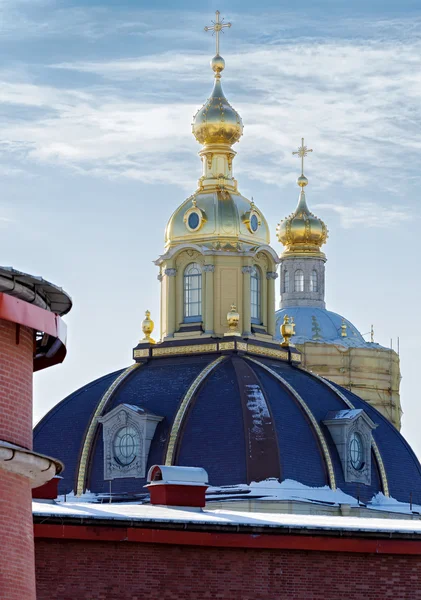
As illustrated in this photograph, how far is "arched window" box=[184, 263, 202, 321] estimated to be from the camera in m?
75.9

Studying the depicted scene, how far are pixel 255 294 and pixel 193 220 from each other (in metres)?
3.58

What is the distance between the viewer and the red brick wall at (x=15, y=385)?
31.0 meters

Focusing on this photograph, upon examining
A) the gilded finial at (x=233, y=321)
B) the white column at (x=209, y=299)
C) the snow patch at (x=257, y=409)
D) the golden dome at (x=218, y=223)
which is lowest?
the snow patch at (x=257, y=409)

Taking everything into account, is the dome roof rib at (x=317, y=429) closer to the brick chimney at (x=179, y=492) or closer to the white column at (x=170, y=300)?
the white column at (x=170, y=300)

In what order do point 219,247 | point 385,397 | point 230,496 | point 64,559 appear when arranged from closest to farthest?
1. point 64,559
2. point 230,496
3. point 219,247
4. point 385,397

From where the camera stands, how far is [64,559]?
1550 inches

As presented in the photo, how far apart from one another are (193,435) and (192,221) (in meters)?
11.7

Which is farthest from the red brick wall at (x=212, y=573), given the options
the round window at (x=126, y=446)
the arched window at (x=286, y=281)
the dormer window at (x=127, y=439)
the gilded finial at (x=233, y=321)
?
the arched window at (x=286, y=281)

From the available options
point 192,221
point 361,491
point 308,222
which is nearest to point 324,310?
point 308,222

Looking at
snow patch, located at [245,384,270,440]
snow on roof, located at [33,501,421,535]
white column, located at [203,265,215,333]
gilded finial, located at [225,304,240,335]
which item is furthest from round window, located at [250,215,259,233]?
snow on roof, located at [33,501,421,535]

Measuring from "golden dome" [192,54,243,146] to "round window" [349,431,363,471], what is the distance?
1404 cm

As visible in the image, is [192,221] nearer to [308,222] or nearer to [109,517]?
[308,222]

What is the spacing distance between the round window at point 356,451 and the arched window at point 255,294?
26.0 feet

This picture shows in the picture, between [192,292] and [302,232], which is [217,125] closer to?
[192,292]
